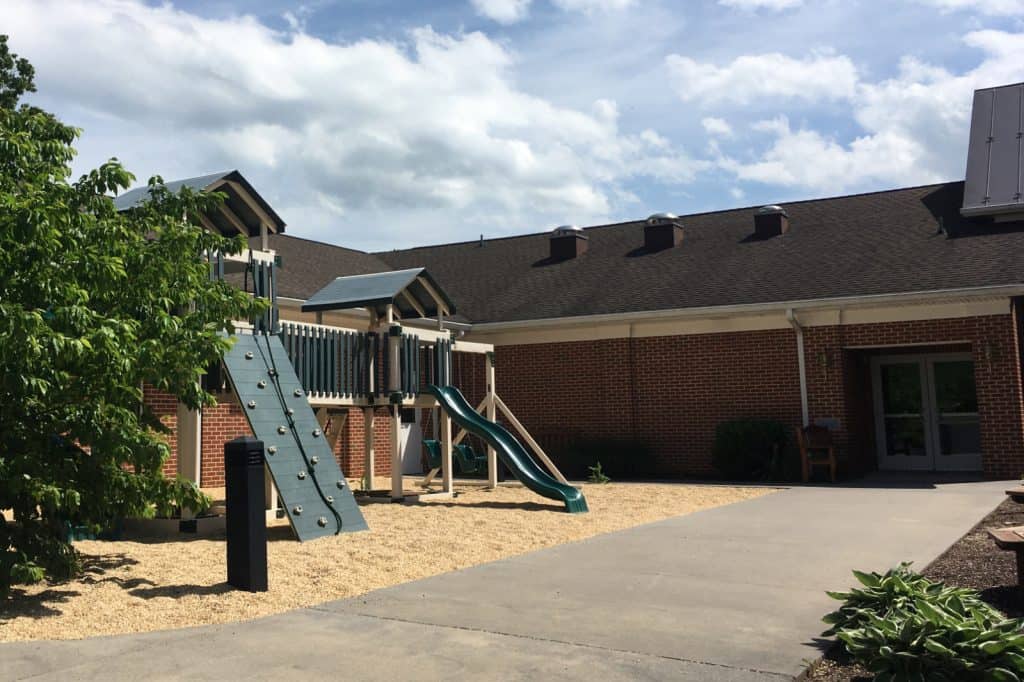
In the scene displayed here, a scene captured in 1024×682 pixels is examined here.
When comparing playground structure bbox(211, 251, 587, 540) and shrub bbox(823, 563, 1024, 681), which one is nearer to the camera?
shrub bbox(823, 563, 1024, 681)

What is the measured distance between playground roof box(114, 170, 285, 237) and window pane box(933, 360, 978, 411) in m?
13.4

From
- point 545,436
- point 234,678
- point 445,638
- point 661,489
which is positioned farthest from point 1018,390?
point 234,678

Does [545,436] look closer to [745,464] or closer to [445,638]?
[745,464]

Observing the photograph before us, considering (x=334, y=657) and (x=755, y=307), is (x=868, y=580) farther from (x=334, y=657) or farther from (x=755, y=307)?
(x=755, y=307)

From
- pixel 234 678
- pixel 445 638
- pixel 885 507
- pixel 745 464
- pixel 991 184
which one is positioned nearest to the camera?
pixel 234 678

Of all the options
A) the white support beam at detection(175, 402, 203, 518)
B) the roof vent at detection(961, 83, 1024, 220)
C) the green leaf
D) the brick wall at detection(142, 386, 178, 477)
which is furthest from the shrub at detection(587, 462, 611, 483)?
the green leaf

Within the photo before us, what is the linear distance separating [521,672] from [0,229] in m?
4.46

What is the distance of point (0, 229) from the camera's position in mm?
6148

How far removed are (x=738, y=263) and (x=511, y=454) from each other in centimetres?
857

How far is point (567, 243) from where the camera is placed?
23484 mm

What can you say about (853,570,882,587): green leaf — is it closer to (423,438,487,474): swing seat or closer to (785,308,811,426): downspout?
(423,438,487,474): swing seat

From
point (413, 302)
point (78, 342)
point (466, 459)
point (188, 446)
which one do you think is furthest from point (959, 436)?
point (78, 342)

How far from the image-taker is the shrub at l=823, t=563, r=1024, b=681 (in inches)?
167

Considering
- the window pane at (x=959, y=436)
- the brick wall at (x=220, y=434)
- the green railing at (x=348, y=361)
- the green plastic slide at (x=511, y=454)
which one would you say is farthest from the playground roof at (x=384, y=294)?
the window pane at (x=959, y=436)
